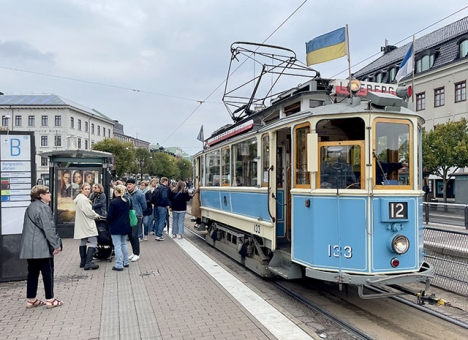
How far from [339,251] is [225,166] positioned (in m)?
4.46

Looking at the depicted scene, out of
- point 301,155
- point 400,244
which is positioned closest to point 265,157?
point 301,155

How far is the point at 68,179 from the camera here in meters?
11.6

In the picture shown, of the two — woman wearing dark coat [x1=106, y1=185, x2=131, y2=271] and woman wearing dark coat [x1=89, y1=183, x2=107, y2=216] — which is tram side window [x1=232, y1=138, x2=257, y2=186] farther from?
woman wearing dark coat [x1=89, y1=183, x2=107, y2=216]

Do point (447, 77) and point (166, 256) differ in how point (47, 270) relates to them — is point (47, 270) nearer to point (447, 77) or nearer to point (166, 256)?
point (166, 256)

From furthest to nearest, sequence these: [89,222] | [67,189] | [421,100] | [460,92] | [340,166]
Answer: [421,100] → [460,92] → [67,189] → [89,222] → [340,166]

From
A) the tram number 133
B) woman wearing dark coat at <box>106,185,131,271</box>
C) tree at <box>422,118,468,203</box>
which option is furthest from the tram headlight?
tree at <box>422,118,468,203</box>

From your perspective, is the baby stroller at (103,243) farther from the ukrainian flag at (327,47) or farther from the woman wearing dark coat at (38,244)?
the ukrainian flag at (327,47)

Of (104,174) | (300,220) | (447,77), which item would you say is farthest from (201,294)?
(447,77)

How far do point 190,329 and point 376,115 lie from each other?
369 cm

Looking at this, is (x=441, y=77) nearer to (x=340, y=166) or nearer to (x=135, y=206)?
(x=135, y=206)

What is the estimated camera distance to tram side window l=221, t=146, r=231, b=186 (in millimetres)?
9031

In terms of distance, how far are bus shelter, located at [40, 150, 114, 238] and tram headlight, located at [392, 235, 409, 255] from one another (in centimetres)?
884

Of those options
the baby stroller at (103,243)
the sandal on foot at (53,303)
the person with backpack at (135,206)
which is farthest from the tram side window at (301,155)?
the baby stroller at (103,243)

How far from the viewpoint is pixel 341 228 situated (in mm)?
5348
